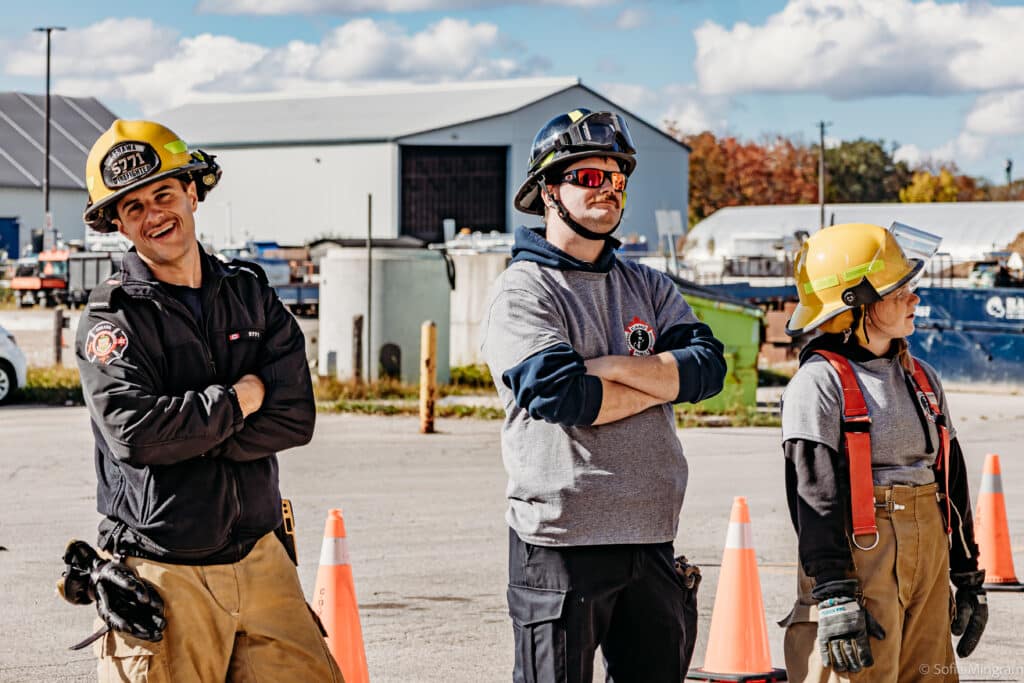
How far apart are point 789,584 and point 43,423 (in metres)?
10.6

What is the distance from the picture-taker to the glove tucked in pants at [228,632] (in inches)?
155

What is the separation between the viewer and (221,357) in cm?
417

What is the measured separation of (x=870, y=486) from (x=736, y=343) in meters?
14.0

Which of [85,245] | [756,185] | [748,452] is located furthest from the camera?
[756,185]

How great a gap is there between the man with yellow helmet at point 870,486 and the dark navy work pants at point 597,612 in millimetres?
451

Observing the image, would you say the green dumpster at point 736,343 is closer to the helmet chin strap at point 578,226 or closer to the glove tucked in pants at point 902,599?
the glove tucked in pants at point 902,599

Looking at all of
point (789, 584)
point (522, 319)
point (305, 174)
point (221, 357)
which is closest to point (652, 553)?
point (522, 319)

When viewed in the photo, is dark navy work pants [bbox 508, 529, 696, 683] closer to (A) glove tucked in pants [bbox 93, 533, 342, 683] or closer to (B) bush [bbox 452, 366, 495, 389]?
(A) glove tucked in pants [bbox 93, 533, 342, 683]

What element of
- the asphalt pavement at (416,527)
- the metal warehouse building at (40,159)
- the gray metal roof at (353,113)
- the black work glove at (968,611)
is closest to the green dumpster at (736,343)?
the asphalt pavement at (416,527)

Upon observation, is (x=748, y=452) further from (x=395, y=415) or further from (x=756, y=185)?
(x=756, y=185)

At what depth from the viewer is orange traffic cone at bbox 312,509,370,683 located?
5.72 meters

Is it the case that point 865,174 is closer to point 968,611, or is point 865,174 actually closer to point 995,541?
point 995,541

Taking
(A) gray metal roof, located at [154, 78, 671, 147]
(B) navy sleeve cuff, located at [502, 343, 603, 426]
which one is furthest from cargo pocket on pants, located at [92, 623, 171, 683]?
(A) gray metal roof, located at [154, 78, 671, 147]

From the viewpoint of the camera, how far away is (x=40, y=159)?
77875 mm
